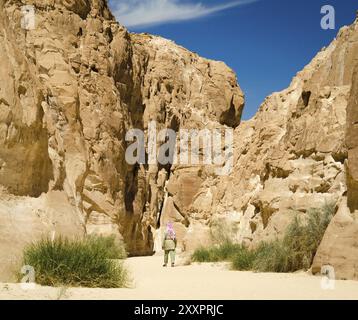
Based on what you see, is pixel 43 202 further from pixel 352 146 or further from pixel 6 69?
pixel 352 146

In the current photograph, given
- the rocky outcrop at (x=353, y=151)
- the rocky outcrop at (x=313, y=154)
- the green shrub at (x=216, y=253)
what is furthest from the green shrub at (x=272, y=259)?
the green shrub at (x=216, y=253)

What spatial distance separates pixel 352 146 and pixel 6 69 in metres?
7.21

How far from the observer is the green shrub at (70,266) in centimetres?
823

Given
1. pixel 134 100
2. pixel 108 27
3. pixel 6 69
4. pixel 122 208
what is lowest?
pixel 122 208

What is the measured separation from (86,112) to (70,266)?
26169 millimetres

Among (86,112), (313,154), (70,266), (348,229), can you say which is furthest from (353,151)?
(86,112)

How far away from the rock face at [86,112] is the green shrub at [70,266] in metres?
0.72

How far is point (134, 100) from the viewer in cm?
4309

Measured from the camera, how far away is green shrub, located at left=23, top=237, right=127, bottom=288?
324 inches

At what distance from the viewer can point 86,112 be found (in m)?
33.8

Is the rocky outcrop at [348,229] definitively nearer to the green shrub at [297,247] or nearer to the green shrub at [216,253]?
the green shrub at [297,247]

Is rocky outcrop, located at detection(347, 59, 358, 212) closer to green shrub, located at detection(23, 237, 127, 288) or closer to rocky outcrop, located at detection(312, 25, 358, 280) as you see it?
rocky outcrop, located at detection(312, 25, 358, 280)

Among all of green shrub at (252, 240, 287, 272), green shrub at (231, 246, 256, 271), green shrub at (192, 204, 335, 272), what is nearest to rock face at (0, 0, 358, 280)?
green shrub at (231, 246, 256, 271)
